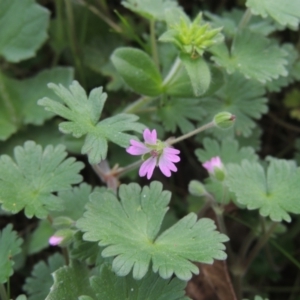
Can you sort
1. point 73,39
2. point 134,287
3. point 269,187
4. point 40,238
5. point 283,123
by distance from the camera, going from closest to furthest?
point 134,287 < point 269,187 < point 40,238 < point 73,39 < point 283,123

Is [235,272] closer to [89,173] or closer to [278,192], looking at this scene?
[278,192]

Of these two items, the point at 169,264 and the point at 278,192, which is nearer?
the point at 169,264

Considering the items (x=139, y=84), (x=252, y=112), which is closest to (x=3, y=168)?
(x=139, y=84)

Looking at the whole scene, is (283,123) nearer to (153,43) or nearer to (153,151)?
(153,43)

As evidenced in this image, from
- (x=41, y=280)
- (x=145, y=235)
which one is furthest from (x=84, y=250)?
(x=41, y=280)

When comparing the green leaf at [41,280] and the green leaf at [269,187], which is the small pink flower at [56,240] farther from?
the green leaf at [269,187]

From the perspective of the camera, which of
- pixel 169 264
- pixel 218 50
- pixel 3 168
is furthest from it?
pixel 218 50

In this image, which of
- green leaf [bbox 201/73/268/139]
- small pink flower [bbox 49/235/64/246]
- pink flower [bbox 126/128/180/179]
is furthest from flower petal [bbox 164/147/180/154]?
green leaf [bbox 201/73/268/139]

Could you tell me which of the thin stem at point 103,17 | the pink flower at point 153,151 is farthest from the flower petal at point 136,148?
the thin stem at point 103,17
